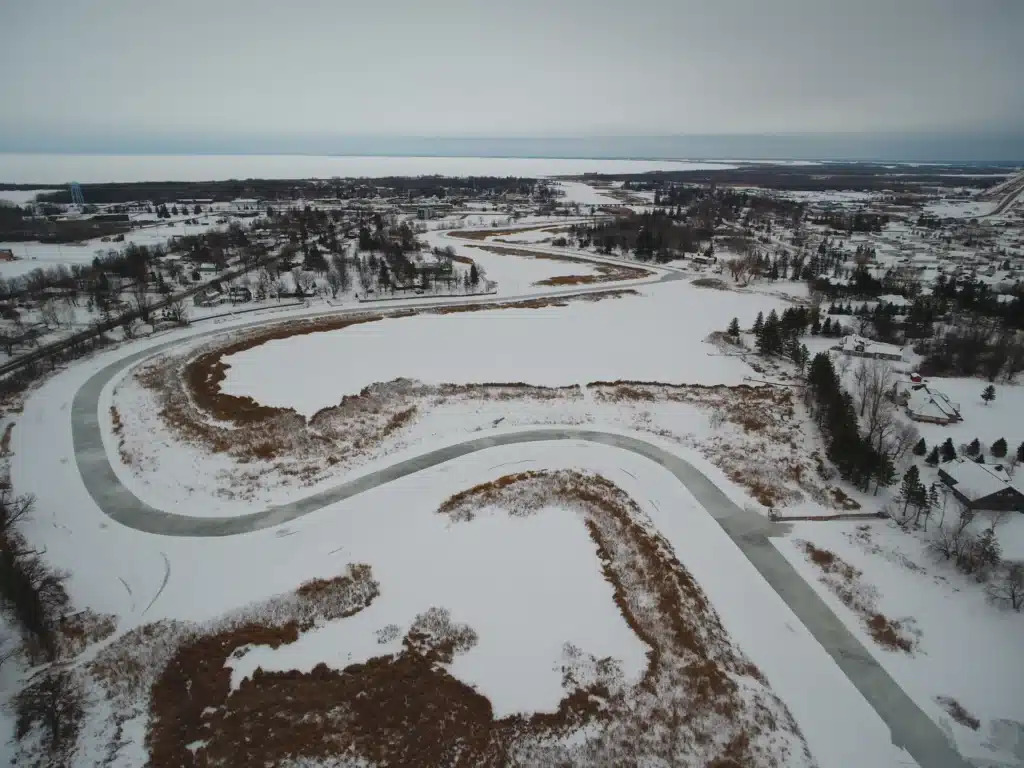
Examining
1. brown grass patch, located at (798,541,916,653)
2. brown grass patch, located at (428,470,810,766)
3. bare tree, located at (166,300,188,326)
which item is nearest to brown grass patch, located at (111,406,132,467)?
brown grass patch, located at (428,470,810,766)

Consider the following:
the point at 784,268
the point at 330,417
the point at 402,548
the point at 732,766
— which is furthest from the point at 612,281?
the point at 732,766

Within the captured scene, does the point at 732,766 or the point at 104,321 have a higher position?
the point at 104,321

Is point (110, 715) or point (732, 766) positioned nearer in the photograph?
point (732, 766)

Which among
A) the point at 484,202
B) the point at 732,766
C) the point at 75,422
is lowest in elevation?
the point at 732,766

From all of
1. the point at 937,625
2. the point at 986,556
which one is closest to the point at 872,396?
the point at 986,556

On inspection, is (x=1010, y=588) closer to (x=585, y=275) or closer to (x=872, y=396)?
(x=872, y=396)

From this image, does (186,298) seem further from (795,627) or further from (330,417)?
(795,627)

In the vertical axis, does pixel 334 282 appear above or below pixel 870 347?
above

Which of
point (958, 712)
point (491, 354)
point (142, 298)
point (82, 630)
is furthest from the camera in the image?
point (142, 298)
